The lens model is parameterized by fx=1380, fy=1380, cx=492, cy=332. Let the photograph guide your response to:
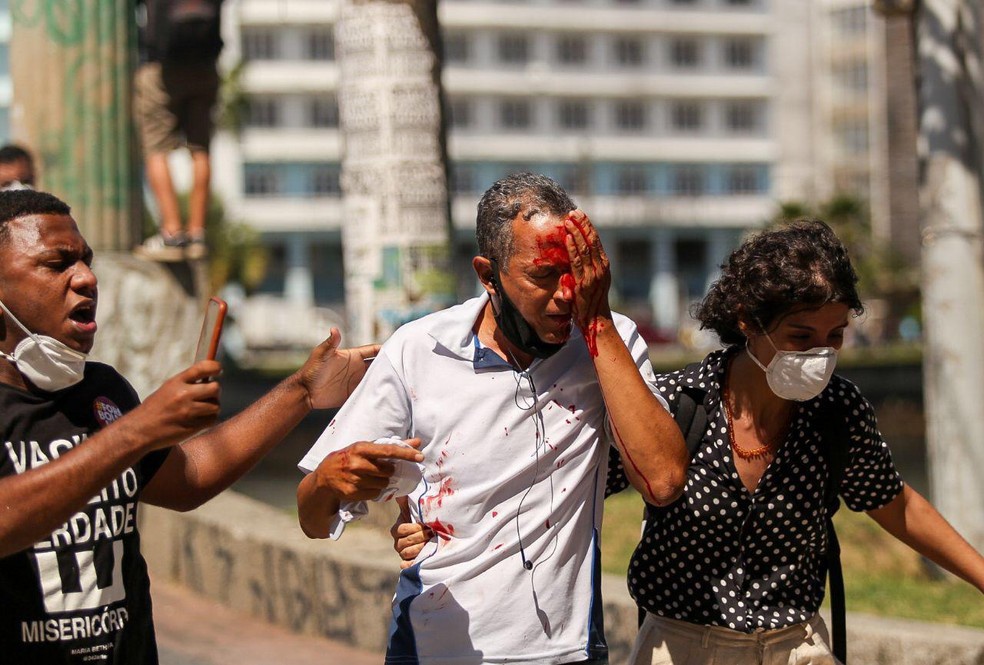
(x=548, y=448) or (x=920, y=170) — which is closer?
(x=548, y=448)

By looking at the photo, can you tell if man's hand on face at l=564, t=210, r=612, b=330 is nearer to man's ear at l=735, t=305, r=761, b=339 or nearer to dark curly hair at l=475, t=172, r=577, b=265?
dark curly hair at l=475, t=172, r=577, b=265

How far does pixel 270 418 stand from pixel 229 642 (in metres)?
3.37

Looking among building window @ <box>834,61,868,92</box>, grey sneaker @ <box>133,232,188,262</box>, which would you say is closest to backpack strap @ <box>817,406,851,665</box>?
grey sneaker @ <box>133,232,188,262</box>

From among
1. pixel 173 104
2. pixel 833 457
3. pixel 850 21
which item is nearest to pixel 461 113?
pixel 850 21

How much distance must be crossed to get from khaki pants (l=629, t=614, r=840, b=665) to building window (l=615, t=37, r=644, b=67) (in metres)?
63.4

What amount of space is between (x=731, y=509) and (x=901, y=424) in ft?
57.2

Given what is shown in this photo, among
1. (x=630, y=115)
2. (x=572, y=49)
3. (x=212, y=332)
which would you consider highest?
(x=572, y=49)

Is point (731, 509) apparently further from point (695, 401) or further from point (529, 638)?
point (529, 638)

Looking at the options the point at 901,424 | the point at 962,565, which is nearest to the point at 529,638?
the point at 962,565

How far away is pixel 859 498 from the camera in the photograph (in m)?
3.41

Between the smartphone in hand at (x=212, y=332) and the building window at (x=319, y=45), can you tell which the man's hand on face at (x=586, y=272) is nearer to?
the smartphone in hand at (x=212, y=332)

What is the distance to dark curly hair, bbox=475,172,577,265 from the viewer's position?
2979mm

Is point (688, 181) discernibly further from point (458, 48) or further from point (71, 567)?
point (71, 567)

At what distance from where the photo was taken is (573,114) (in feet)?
210
